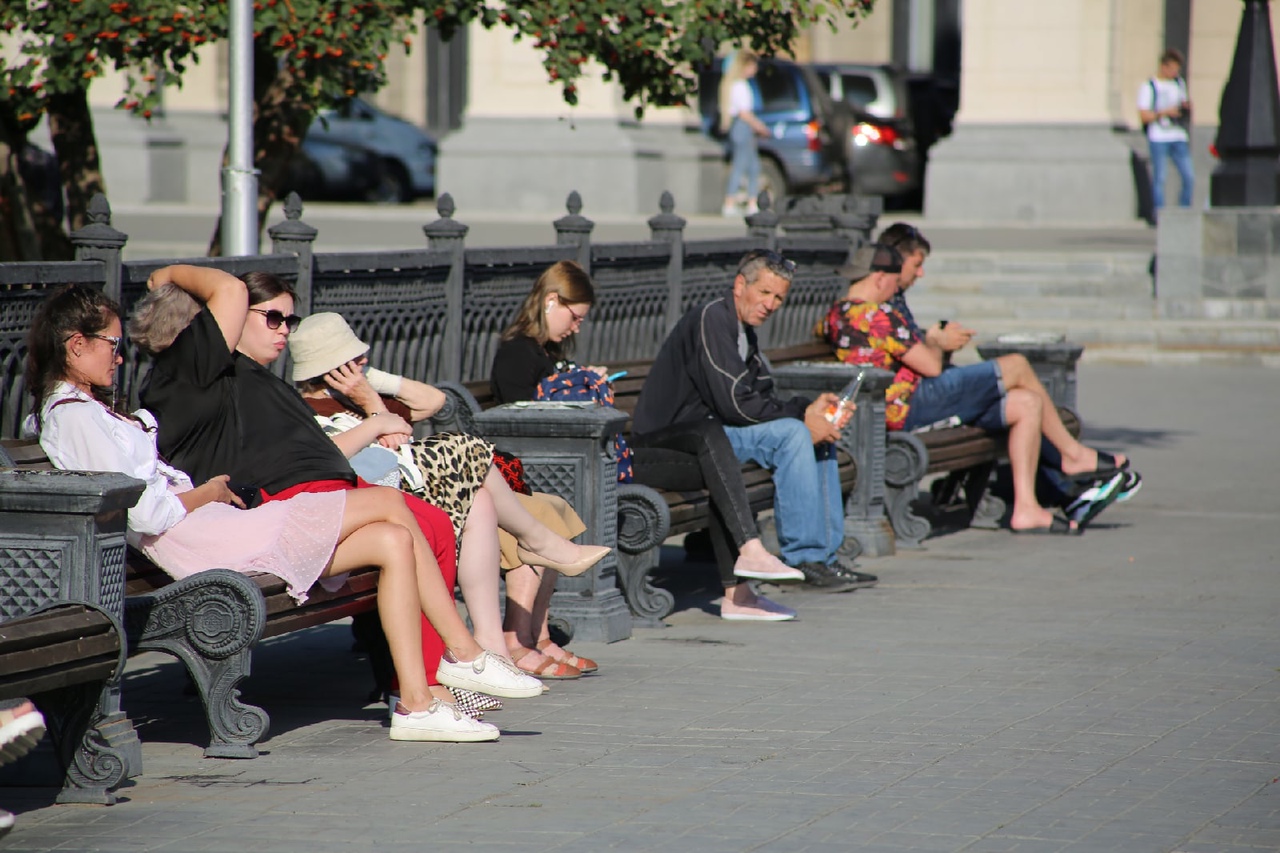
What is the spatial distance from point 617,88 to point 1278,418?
1218 cm

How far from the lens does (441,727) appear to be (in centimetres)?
571

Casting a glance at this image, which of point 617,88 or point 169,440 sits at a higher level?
point 617,88

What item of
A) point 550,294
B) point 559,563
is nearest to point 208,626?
point 559,563

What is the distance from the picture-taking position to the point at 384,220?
993 inches

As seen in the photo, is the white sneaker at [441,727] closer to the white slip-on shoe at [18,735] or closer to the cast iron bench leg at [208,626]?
the cast iron bench leg at [208,626]

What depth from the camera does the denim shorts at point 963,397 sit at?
970 centimetres

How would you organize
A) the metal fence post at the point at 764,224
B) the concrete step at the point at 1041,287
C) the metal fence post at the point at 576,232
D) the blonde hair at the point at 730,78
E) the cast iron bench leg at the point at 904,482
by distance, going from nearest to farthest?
1. the cast iron bench leg at the point at 904,482
2. the metal fence post at the point at 576,232
3. the metal fence post at the point at 764,224
4. the concrete step at the point at 1041,287
5. the blonde hair at the point at 730,78

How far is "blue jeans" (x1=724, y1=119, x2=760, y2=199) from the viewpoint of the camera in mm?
24812

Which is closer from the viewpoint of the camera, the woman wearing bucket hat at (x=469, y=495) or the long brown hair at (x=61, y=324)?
the long brown hair at (x=61, y=324)

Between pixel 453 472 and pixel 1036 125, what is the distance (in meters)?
19.5

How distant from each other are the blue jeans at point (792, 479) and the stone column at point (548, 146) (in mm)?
16651

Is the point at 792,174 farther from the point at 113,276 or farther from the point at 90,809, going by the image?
the point at 90,809

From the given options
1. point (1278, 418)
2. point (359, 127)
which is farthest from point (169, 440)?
point (359, 127)

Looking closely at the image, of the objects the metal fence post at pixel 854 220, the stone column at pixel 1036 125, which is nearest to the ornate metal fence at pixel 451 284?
the metal fence post at pixel 854 220
